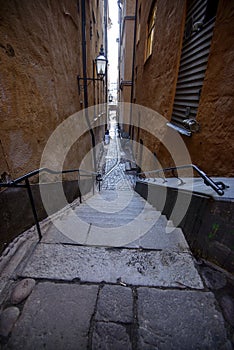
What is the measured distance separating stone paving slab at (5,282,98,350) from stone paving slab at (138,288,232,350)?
37 cm

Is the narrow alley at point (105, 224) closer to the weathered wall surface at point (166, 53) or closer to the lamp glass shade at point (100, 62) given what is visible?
the weathered wall surface at point (166, 53)

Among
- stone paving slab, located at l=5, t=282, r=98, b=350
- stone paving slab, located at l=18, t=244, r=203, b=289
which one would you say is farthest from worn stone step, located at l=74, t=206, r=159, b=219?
stone paving slab, located at l=5, t=282, r=98, b=350

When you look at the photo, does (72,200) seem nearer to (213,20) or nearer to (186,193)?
(186,193)

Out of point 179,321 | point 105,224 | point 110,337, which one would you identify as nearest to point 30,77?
point 105,224

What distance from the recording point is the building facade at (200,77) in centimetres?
207

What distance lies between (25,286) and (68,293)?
0.34m

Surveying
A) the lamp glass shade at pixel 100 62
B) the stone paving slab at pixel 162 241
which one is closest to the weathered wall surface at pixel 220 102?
the stone paving slab at pixel 162 241

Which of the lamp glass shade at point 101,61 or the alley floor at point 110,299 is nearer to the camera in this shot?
the alley floor at point 110,299

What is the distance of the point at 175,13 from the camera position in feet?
11.4

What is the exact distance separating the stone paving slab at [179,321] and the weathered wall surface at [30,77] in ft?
5.73

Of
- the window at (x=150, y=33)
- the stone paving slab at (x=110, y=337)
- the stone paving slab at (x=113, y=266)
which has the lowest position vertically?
the stone paving slab at (x=110, y=337)

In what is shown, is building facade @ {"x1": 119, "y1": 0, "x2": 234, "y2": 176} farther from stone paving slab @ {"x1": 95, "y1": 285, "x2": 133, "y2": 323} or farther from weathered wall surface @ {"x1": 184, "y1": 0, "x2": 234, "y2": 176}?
stone paving slab @ {"x1": 95, "y1": 285, "x2": 133, "y2": 323}

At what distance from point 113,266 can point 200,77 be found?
299 centimetres

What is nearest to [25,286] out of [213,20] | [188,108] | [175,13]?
[188,108]
